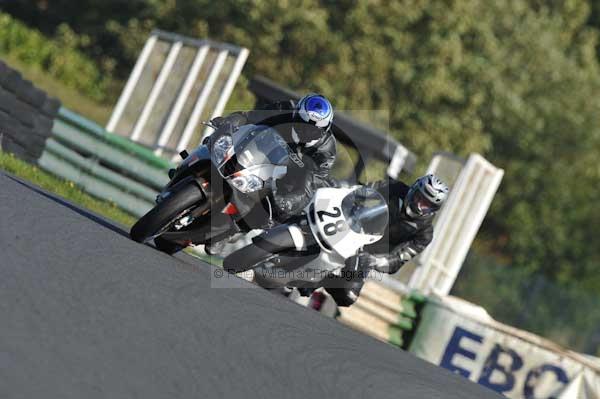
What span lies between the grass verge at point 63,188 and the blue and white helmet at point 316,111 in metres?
3.56

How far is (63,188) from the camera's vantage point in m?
13.6

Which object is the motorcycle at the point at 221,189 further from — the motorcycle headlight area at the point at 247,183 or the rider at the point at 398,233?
the rider at the point at 398,233

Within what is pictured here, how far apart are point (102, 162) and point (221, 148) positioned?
6973mm

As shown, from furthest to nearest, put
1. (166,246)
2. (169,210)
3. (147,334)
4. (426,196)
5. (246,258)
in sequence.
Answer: (426,196) → (246,258) → (166,246) → (169,210) → (147,334)

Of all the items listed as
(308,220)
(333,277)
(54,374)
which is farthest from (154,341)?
(333,277)

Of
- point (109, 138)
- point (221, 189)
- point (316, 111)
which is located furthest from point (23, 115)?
point (316, 111)

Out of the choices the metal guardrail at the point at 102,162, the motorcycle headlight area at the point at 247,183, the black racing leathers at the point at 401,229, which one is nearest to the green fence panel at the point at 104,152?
the metal guardrail at the point at 102,162

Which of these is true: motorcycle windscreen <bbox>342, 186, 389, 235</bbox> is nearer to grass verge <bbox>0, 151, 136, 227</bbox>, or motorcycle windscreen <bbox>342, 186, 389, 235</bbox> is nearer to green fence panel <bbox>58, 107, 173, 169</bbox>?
grass verge <bbox>0, 151, 136, 227</bbox>

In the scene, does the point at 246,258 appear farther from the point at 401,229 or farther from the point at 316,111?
the point at 401,229

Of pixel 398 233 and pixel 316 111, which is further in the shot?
pixel 398 233

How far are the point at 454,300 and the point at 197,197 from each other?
6493mm

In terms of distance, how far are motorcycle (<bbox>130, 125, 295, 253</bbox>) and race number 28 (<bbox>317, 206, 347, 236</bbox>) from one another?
43 centimetres

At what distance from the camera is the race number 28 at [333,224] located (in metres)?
9.20

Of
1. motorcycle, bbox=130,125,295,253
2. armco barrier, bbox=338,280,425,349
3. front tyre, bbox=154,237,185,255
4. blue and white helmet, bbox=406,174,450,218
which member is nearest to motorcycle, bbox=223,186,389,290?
motorcycle, bbox=130,125,295,253
